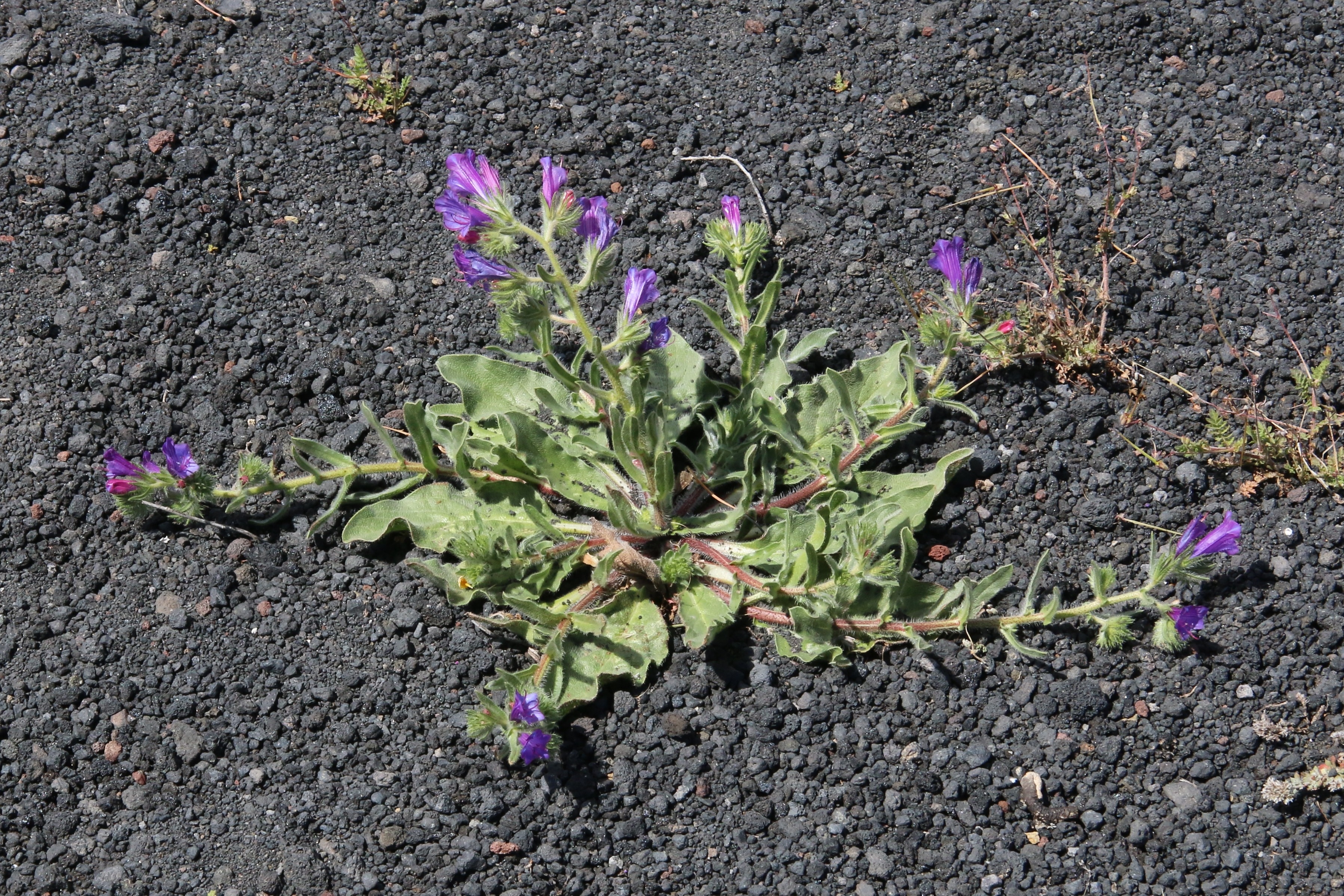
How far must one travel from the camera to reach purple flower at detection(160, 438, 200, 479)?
300 cm

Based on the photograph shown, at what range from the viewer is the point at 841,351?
3.53 metres

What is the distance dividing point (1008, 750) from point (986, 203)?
1703 mm

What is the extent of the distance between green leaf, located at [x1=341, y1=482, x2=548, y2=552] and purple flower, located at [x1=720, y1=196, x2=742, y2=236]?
877 millimetres

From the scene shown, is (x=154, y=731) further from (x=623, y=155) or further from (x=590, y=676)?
(x=623, y=155)

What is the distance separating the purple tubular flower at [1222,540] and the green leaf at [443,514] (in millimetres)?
1588

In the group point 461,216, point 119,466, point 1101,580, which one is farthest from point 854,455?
point 119,466

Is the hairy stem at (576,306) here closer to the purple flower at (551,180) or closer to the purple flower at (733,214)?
the purple flower at (551,180)

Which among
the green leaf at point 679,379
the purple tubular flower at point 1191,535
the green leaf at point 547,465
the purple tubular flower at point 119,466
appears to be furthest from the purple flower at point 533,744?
the purple tubular flower at point 1191,535

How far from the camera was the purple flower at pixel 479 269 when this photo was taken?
8.50 ft

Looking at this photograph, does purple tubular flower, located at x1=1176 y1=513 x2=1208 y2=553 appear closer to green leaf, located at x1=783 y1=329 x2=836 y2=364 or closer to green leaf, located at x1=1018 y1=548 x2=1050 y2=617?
green leaf, located at x1=1018 y1=548 x2=1050 y2=617

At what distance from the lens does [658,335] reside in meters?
3.07

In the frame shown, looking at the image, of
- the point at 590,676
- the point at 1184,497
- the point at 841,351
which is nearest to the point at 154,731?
the point at 590,676

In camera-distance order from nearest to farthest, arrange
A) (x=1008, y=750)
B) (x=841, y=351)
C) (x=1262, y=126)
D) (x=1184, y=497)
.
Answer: (x=1008, y=750)
(x=1184, y=497)
(x=841, y=351)
(x=1262, y=126)

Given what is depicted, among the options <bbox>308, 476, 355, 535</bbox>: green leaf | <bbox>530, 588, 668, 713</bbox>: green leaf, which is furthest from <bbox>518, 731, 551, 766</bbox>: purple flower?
<bbox>308, 476, 355, 535</bbox>: green leaf
